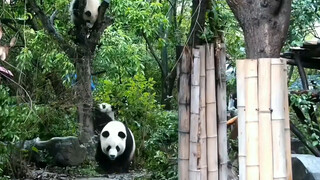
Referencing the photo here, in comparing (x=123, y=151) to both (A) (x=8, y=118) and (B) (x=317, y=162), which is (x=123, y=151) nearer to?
(A) (x=8, y=118)

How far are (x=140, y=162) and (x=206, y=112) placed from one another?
4830 mm

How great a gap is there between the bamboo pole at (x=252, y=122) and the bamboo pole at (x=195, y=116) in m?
1.00

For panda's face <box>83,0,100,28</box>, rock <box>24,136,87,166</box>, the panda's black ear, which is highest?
panda's face <box>83,0,100,28</box>

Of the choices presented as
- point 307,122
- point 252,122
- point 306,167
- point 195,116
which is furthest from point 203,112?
point 307,122

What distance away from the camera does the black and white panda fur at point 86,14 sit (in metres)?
7.31

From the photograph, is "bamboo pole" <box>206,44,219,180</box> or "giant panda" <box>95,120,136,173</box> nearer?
"bamboo pole" <box>206,44,219,180</box>

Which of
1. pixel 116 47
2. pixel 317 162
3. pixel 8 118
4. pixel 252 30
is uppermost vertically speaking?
pixel 116 47

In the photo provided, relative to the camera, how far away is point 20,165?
6797 millimetres

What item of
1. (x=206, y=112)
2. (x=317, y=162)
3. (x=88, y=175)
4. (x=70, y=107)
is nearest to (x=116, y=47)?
(x=70, y=107)

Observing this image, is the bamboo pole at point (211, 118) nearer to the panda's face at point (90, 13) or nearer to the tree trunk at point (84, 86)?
the tree trunk at point (84, 86)

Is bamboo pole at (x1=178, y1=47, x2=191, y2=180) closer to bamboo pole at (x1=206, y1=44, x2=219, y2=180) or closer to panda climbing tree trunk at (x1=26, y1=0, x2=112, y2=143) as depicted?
bamboo pole at (x1=206, y1=44, x2=219, y2=180)

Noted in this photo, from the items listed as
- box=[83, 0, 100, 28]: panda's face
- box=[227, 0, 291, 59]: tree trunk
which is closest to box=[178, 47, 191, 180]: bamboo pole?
box=[227, 0, 291, 59]: tree trunk

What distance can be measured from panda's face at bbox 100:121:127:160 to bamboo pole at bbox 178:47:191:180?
399 centimetres

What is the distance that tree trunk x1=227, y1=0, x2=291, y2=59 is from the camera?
2.66 meters
